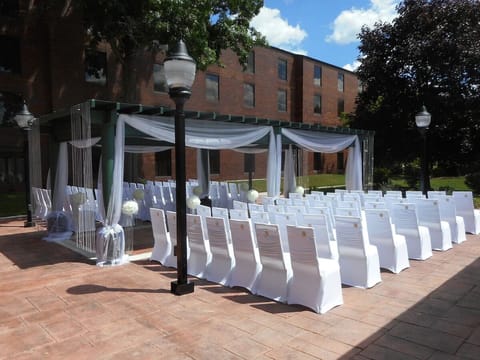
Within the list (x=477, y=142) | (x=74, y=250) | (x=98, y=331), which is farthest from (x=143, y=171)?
(x=98, y=331)

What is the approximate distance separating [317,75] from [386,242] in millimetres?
29364

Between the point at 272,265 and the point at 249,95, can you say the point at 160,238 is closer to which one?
the point at 272,265

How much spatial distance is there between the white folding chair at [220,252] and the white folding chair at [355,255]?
5.00 feet

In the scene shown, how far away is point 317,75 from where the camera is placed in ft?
108

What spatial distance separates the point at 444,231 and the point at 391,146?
1120cm

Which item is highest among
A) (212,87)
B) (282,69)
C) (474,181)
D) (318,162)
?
(282,69)

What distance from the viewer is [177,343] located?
3576mm

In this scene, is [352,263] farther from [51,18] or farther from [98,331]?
[51,18]

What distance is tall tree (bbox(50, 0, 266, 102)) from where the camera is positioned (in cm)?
1291

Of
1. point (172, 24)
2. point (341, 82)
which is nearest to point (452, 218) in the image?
point (172, 24)

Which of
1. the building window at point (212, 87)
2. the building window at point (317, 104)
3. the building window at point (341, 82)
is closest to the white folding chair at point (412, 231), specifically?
the building window at point (212, 87)

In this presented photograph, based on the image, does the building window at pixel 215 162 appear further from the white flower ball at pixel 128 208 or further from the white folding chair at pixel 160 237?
the white folding chair at pixel 160 237

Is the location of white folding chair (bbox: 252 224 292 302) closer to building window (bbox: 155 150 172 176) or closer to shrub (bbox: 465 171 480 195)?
shrub (bbox: 465 171 480 195)

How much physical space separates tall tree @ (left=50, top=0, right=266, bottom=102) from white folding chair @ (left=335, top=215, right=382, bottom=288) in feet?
33.1
